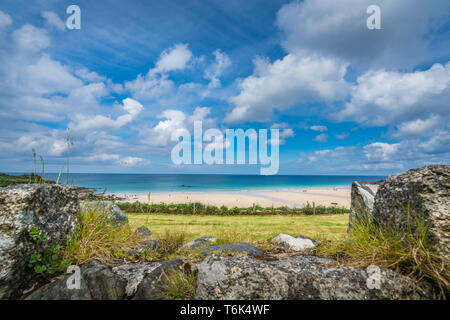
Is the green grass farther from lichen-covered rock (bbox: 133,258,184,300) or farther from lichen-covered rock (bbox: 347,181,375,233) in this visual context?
lichen-covered rock (bbox: 347,181,375,233)

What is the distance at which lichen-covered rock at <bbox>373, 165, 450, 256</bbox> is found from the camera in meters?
2.85

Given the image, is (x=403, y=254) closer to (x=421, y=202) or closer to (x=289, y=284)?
(x=421, y=202)

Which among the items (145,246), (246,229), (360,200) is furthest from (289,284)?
(246,229)

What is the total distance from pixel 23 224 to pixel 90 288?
3.76 feet

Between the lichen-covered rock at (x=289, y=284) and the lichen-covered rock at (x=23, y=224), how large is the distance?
2139 mm

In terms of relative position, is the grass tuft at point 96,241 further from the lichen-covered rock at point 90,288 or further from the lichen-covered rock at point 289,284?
the lichen-covered rock at point 289,284

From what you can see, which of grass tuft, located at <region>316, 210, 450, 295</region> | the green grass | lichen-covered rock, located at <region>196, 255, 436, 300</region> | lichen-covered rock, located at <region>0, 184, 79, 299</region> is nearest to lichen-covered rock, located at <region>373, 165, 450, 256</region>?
grass tuft, located at <region>316, 210, 450, 295</region>

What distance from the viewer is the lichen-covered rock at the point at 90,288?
2.49 meters

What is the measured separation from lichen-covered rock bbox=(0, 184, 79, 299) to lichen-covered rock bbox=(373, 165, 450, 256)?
502 centimetres

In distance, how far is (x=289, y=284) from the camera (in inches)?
105

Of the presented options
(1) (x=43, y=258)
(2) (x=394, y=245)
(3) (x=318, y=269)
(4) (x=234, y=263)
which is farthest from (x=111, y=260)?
(2) (x=394, y=245)

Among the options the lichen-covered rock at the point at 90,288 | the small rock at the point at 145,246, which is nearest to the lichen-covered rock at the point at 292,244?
the small rock at the point at 145,246
